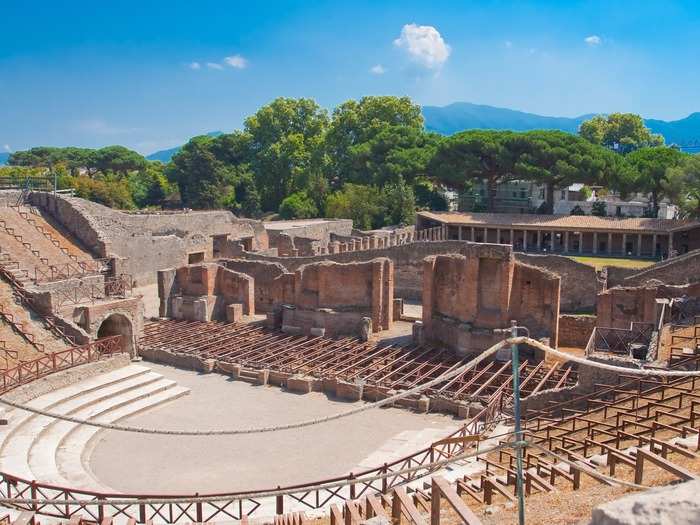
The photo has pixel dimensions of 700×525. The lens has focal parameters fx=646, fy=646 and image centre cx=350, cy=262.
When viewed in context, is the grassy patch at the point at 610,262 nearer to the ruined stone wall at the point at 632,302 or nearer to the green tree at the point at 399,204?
the green tree at the point at 399,204

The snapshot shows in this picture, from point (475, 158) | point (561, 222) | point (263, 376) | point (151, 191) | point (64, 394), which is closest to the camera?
point (64, 394)

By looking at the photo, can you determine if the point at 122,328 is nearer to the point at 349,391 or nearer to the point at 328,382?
the point at 328,382

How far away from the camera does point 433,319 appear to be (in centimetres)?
2630

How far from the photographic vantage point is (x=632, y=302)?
2478cm

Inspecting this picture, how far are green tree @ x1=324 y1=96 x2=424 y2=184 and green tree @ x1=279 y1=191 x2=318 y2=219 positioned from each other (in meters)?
5.18

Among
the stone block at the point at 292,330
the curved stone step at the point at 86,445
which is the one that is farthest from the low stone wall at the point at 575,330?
the curved stone step at the point at 86,445

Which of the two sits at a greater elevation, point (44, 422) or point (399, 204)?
point (399, 204)

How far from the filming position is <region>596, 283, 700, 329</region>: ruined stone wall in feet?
78.5

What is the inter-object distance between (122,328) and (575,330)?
18245 millimetres

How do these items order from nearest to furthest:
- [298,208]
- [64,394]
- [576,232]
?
1. [64,394]
2. [576,232]
3. [298,208]

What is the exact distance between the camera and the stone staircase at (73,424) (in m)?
15.6

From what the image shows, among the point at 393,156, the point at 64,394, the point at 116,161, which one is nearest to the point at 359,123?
the point at 393,156

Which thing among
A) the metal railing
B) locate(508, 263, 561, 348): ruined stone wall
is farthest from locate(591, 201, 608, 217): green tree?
the metal railing

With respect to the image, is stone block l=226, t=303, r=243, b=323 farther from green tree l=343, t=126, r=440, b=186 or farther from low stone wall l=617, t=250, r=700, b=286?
green tree l=343, t=126, r=440, b=186
